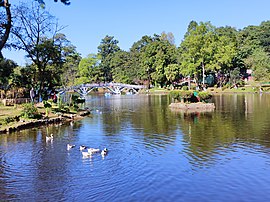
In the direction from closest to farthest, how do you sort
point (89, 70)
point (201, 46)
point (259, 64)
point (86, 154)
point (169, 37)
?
point (86, 154)
point (259, 64)
point (201, 46)
point (89, 70)
point (169, 37)

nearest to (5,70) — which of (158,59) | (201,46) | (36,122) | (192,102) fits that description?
(36,122)

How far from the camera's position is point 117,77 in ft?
312

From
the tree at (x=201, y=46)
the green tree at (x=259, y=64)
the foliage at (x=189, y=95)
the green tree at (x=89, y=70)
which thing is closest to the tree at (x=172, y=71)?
the tree at (x=201, y=46)

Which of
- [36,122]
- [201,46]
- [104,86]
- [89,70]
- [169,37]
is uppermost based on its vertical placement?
[169,37]

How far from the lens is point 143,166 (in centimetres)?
1110

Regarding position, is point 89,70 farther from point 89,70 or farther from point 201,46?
point 201,46

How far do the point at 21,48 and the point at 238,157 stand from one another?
27.8 m

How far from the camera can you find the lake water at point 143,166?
8555 millimetres

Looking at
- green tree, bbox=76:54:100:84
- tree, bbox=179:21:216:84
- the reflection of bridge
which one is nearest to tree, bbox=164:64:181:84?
tree, bbox=179:21:216:84

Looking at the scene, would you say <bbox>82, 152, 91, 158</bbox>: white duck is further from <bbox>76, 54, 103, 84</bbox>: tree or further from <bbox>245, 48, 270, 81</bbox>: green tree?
<bbox>76, 54, 103, 84</bbox>: tree

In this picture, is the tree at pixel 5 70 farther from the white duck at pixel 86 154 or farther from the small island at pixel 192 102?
the white duck at pixel 86 154

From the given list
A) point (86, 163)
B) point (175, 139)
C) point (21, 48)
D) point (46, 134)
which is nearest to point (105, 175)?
point (86, 163)

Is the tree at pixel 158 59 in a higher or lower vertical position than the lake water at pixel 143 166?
higher

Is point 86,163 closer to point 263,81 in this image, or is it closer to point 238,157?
point 238,157
